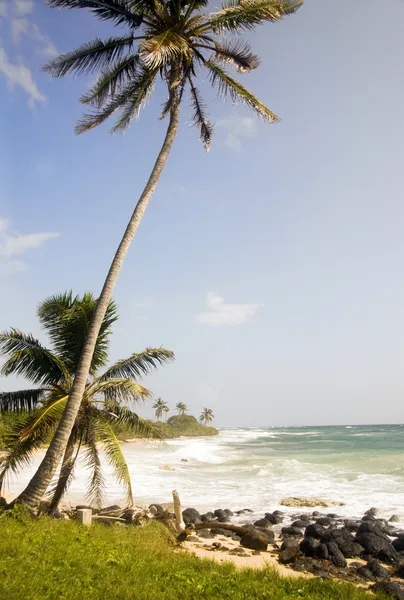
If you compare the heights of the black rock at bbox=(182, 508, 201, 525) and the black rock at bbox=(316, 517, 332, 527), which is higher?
the black rock at bbox=(182, 508, 201, 525)

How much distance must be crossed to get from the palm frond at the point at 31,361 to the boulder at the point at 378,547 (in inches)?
399

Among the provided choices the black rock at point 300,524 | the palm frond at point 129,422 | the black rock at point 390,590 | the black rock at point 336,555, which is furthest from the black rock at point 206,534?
the black rock at point 390,590

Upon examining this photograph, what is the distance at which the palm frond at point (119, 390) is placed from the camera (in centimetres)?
1195

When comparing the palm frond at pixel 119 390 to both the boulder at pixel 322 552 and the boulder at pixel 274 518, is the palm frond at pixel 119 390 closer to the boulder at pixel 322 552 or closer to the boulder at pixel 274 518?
the boulder at pixel 322 552

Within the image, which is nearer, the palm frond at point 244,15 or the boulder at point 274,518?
the palm frond at point 244,15

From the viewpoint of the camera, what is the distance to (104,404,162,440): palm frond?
12.2 metres

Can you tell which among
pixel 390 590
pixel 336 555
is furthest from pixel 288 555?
pixel 390 590

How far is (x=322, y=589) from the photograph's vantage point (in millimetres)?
7902

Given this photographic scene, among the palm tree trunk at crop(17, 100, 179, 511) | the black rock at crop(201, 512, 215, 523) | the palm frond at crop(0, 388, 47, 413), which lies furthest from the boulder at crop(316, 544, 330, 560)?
the palm frond at crop(0, 388, 47, 413)

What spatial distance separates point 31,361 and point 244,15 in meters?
11.7

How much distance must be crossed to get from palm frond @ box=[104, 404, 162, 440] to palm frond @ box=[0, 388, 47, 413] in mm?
2035

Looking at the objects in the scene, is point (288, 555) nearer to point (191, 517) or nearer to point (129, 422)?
point (129, 422)

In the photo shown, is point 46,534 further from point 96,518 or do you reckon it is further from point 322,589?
point 322,589

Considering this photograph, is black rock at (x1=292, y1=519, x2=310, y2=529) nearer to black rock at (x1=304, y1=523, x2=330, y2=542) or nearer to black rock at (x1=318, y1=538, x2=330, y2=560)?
black rock at (x1=304, y1=523, x2=330, y2=542)
